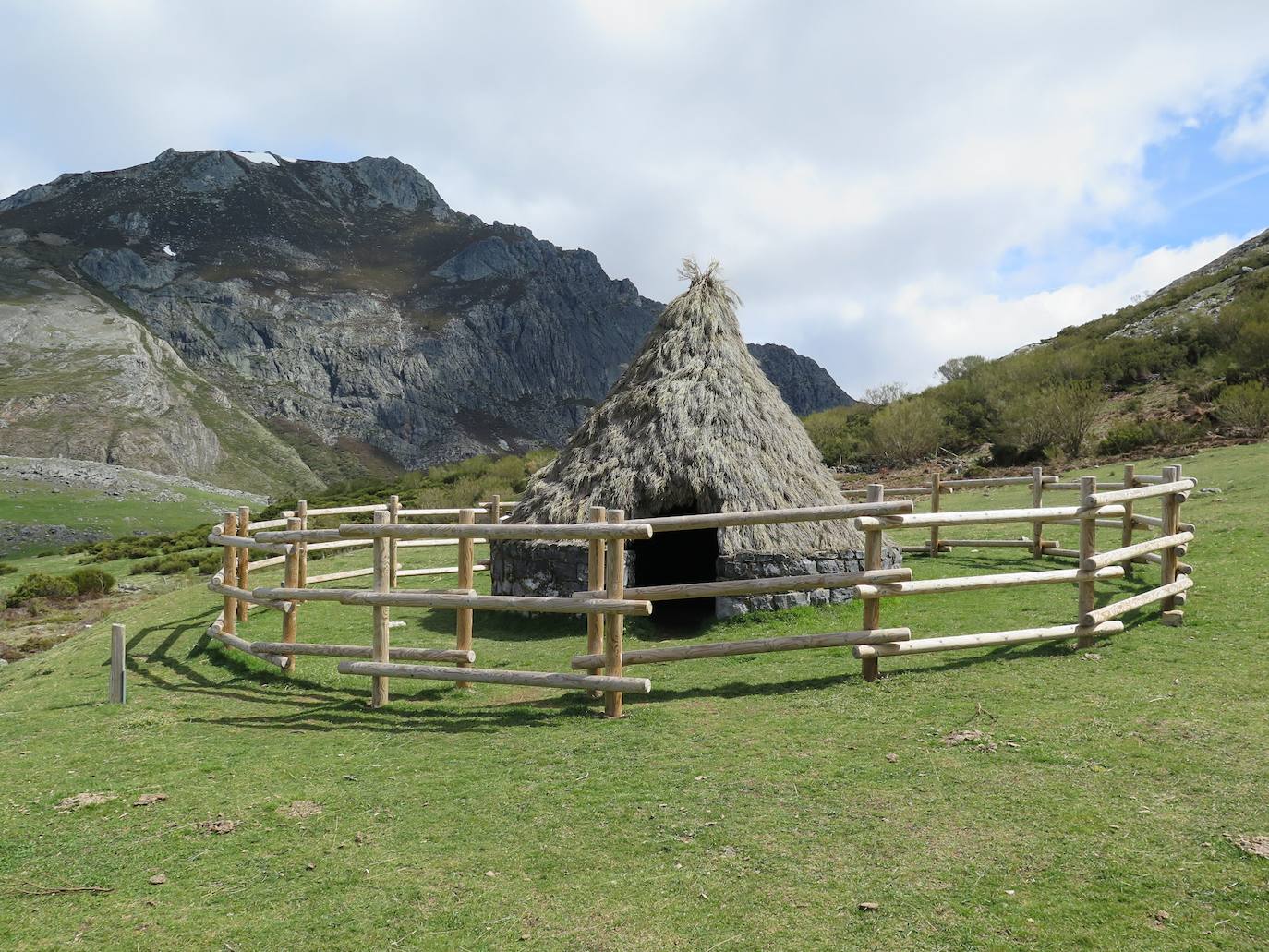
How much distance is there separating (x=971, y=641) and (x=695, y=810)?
3553 mm

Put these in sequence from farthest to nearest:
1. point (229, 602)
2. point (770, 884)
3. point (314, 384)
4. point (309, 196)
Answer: point (309, 196), point (314, 384), point (229, 602), point (770, 884)

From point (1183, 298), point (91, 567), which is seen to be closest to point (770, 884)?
point (91, 567)

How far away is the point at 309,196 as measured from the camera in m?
171

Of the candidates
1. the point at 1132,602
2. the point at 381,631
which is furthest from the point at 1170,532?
the point at 381,631

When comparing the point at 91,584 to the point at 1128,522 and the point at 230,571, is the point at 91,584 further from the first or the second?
the point at 1128,522

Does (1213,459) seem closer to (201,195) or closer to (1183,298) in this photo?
(1183,298)

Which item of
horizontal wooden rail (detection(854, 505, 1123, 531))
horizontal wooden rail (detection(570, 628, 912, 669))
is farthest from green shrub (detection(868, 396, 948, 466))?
horizontal wooden rail (detection(570, 628, 912, 669))

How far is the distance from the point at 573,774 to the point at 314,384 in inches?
4968

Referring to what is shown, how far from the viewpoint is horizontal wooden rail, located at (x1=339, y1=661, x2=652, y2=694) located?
6377 millimetres

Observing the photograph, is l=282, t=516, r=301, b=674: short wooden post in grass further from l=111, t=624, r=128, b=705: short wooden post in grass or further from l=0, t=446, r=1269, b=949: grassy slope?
l=111, t=624, r=128, b=705: short wooden post in grass

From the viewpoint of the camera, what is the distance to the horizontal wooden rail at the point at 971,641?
6777 mm

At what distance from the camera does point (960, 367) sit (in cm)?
4669

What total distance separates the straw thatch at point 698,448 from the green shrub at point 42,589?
16706mm

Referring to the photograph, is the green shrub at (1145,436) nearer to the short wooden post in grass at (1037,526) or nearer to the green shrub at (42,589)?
the short wooden post in grass at (1037,526)
